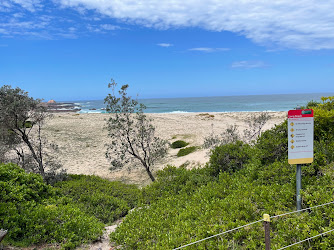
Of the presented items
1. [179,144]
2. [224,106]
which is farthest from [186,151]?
[224,106]

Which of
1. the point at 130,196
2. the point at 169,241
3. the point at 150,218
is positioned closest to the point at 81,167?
the point at 130,196

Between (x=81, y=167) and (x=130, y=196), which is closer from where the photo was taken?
(x=130, y=196)

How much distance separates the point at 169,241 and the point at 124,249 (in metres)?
1.35

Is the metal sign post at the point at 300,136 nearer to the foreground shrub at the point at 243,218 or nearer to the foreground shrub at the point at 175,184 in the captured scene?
the foreground shrub at the point at 243,218

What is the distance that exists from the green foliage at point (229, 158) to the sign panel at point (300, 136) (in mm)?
4454

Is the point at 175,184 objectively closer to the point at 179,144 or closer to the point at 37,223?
the point at 37,223

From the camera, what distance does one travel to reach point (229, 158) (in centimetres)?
898

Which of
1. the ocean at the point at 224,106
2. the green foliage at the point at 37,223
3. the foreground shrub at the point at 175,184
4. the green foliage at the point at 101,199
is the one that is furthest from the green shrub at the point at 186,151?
the ocean at the point at 224,106

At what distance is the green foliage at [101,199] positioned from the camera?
388 inches

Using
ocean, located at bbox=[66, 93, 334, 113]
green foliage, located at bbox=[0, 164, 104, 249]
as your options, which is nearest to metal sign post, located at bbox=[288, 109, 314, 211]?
green foliage, located at bbox=[0, 164, 104, 249]

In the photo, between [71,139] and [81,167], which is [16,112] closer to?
[81,167]

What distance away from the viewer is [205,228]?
445 centimetres

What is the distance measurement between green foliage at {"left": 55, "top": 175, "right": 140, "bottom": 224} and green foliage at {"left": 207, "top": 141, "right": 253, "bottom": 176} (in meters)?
3.85

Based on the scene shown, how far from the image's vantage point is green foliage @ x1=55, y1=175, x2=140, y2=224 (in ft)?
32.3
